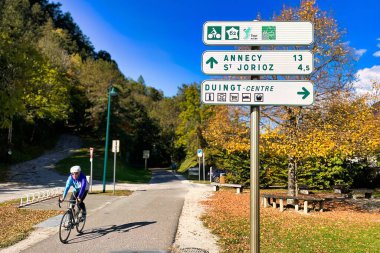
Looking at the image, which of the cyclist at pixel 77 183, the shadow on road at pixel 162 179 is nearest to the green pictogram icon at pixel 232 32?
the cyclist at pixel 77 183

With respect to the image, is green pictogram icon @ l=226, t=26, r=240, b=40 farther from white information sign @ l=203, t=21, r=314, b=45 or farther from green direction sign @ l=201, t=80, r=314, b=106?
green direction sign @ l=201, t=80, r=314, b=106

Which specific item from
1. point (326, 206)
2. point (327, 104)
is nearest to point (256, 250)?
point (327, 104)

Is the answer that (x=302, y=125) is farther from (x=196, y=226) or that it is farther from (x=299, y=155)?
(x=196, y=226)

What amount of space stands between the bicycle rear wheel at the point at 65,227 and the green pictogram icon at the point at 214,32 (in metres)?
6.02

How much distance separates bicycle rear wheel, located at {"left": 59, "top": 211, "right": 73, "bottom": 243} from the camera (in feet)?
25.2

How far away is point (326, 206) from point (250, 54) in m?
14.9

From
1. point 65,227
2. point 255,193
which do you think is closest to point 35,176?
point 65,227

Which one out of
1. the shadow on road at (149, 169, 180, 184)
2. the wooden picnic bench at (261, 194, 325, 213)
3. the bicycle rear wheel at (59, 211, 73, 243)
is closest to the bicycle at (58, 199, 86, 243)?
the bicycle rear wheel at (59, 211, 73, 243)

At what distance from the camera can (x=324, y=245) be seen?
8.01 m

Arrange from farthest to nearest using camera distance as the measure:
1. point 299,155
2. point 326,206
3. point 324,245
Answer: point 326,206
point 299,155
point 324,245

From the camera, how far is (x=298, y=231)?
9.62 meters

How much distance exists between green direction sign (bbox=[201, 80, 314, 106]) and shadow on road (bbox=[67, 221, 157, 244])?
5.92 meters

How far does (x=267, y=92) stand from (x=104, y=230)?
6882 mm

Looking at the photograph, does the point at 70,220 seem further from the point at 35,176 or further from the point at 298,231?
the point at 35,176
